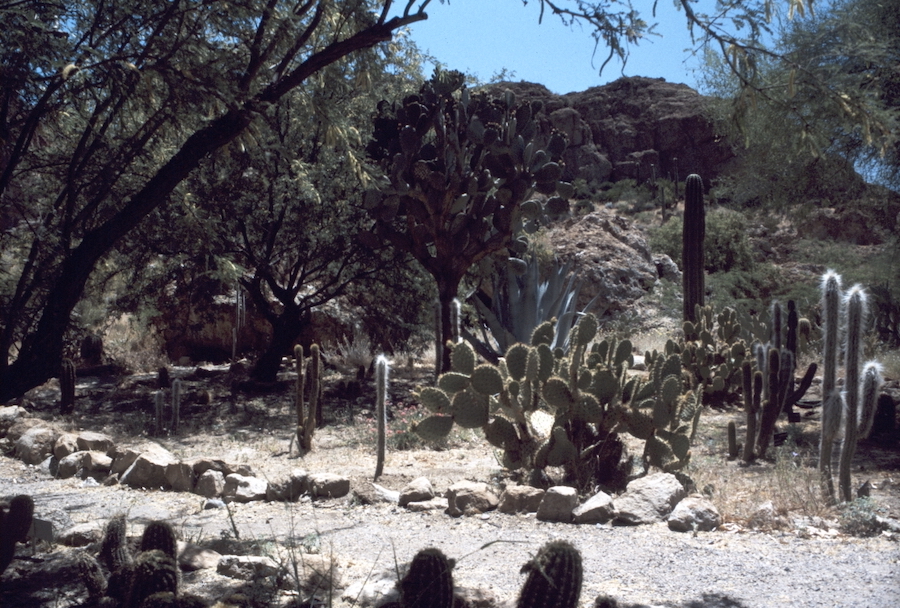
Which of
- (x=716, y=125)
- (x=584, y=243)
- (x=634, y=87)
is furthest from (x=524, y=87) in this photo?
(x=716, y=125)

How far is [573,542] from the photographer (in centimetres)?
464

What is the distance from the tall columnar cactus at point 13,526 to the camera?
12.5ft

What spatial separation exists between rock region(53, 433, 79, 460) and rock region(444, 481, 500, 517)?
4.21 meters

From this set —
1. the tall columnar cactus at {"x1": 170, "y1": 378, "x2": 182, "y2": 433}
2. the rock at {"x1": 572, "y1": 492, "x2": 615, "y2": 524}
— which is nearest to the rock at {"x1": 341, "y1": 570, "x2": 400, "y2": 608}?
the rock at {"x1": 572, "y1": 492, "x2": 615, "y2": 524}

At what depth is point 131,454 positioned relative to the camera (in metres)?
6.88

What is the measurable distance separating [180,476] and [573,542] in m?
3.49

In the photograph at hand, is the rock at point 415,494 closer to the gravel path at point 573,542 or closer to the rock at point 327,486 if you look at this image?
the gravel path at point 573,542

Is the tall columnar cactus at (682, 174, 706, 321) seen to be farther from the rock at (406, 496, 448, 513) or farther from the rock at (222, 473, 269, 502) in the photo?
the rock at (222, 473, 269, 502)

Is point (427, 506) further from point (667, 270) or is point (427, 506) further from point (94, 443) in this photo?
point (667, 270)

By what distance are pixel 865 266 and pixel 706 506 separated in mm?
17755

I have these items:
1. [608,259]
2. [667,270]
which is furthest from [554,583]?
[667,270]

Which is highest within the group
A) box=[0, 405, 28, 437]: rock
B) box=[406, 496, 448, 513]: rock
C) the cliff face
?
the cliff face

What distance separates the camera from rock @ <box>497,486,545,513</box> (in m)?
5.56

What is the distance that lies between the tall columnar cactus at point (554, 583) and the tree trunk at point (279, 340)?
35.0ft
